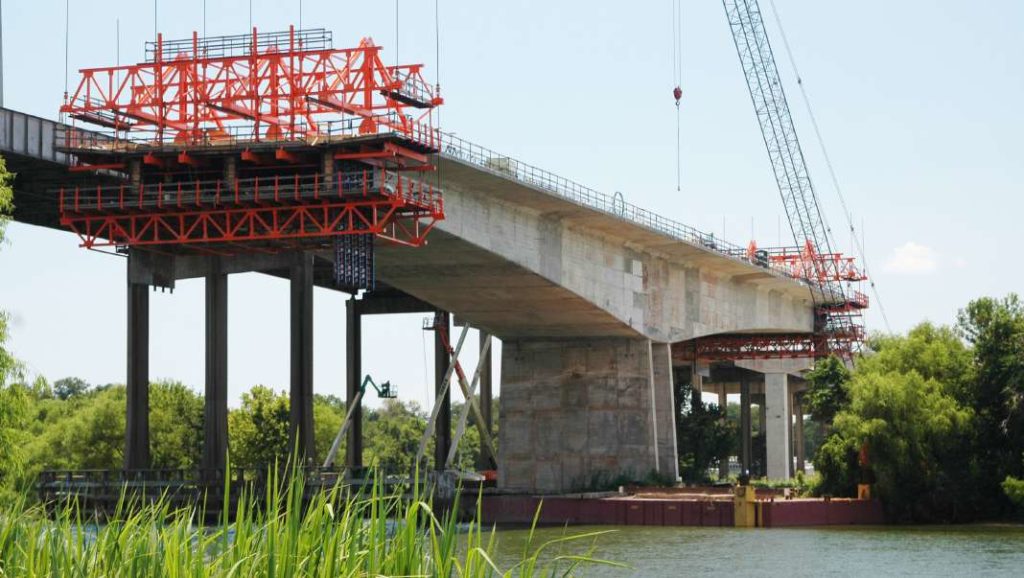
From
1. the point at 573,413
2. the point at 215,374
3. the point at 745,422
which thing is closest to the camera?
the point at 215,374

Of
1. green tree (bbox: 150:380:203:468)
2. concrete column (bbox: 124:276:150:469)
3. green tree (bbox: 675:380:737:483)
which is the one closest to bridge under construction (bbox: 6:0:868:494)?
concrete column (bbox: 124:276:150:469)

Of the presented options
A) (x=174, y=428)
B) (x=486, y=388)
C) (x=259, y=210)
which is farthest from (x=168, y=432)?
(x=259, y=210)

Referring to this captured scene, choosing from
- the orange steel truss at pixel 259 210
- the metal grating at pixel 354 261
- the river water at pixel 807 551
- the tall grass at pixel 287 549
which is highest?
the orange steel truss at pixel 259 210

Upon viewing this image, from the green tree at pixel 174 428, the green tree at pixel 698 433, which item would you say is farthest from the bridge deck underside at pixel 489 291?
the green tree at pixel 698 433

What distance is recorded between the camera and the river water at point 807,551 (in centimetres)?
5566

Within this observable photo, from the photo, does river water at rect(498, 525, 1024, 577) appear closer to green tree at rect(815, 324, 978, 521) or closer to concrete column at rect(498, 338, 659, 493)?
green tree at rect(815, 324, 978, 521)

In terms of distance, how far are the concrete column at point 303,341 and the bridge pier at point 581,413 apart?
84.0 ft

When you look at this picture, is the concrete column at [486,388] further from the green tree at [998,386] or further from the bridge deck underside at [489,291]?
the green tree at [998,386]

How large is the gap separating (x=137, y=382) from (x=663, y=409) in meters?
33.6

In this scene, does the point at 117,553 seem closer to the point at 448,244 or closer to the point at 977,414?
the point at 448,244

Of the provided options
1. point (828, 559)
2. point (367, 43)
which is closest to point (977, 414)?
point (828, 559)

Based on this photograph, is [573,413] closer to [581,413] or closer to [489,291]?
[581,413]

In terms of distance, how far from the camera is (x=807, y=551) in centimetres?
6406

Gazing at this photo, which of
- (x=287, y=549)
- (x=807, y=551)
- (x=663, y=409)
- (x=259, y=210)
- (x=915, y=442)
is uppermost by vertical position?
(x=259, y=210)
